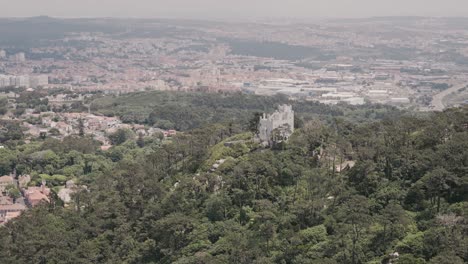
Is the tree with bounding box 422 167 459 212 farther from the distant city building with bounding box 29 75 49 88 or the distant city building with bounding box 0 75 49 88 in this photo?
the distant city building with bounding box 29 75 49 88

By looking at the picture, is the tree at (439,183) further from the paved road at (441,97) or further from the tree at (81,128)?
the paved road at (441,97)

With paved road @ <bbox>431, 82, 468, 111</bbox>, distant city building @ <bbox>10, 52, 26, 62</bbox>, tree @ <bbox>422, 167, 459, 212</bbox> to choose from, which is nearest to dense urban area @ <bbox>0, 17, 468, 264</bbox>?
tree @ <bbox>422, 167, 459, 212</bbox>

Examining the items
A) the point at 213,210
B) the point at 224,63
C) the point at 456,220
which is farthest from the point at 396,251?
the point at 224,63

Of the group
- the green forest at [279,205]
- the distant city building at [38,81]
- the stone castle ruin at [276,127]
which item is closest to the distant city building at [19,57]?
the distant city building at [38,81]

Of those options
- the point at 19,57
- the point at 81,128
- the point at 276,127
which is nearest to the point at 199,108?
the point at 81,128

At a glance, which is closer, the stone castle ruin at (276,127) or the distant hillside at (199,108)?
the stone castle ruin at (276,127)

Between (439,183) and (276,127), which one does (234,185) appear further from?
(439,183)

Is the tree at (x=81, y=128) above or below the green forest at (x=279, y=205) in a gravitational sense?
below
